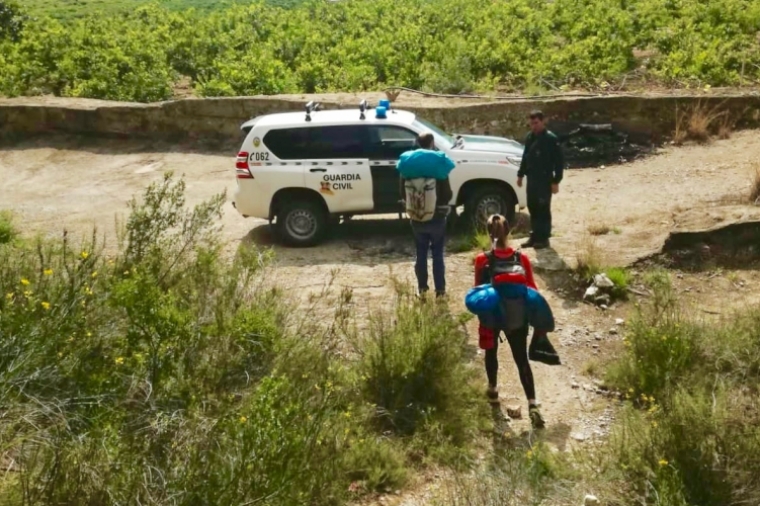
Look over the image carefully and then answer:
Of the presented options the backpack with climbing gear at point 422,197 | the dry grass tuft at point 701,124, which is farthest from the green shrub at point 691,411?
the dry grass tuft at point 701,124

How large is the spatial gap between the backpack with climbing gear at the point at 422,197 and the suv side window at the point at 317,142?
10.1ft

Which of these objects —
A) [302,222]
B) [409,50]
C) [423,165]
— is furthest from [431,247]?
[409,50]

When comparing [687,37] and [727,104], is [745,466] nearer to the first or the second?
[727,104]

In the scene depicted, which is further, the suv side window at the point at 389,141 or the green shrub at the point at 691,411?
the suv side window at the point at 389,141

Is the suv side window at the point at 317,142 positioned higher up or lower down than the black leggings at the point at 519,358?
higher up

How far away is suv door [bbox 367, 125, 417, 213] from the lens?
44.2 feet

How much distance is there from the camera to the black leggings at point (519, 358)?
8.45m

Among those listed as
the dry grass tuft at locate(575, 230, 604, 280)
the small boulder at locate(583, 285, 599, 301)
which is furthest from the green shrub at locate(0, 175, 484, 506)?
the dry grass tuft at locate(575, 230, 604, 280)

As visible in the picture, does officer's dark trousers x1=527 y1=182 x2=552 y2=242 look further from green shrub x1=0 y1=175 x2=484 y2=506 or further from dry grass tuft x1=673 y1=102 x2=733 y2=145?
dry grass tuft x1=673 y1=102 x2=733 y2=145

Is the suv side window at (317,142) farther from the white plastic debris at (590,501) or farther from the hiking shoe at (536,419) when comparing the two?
the white plastic debris at (590,501)

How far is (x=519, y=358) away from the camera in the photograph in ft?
28.0

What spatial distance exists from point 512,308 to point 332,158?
5.82 meters

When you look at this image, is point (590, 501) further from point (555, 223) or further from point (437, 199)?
point (555, 223)

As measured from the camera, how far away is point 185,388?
7.46m
